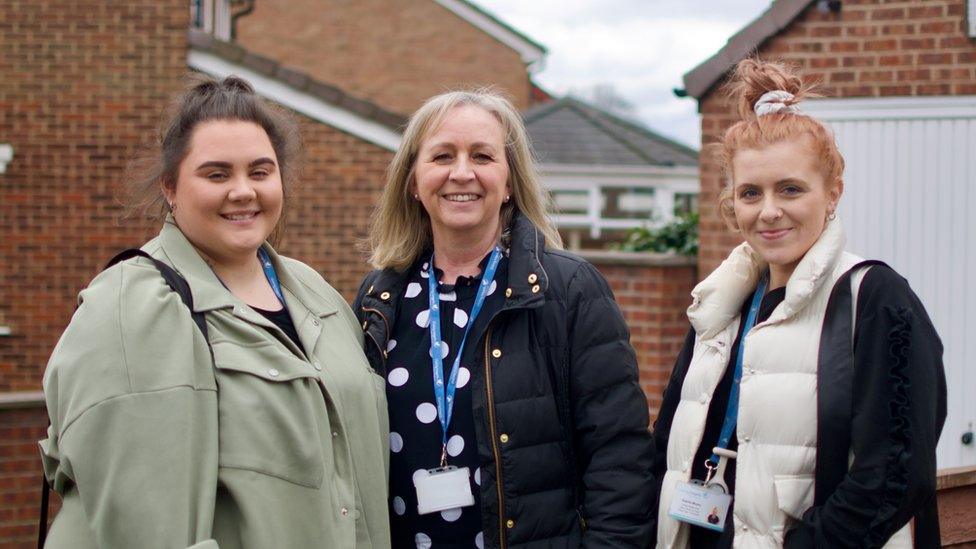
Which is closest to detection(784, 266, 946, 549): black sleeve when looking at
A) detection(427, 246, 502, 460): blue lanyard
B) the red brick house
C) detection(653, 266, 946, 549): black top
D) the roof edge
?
detection(653, 266, 946, 549): black top

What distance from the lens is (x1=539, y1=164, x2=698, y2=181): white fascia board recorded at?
2202 centimetres

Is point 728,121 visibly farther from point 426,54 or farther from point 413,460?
point 426,54

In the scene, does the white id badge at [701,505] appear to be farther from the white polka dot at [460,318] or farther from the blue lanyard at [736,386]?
the white polka dot at [460,318]

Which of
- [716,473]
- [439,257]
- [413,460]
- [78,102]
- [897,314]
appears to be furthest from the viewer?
[78,102]

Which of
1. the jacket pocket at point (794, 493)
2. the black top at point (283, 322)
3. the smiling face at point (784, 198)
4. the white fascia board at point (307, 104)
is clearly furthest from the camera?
the white fascia board at point (307, 104)

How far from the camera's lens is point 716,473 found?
2.97m

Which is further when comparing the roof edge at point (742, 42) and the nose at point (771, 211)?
the roof edge at point (742, 42)

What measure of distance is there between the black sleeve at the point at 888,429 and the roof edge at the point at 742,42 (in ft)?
16.1

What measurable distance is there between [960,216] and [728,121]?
162cm

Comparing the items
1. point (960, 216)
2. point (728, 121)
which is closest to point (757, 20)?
point (728, 121)

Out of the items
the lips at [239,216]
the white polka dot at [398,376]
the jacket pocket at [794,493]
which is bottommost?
the jacket pocket at [794,493]

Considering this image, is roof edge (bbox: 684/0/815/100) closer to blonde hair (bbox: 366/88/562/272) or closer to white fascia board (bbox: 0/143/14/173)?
blonde hair (bbox: 366/88/562/272)

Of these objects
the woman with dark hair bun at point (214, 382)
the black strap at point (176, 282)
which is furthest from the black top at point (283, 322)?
the black strap at point (176, 282)

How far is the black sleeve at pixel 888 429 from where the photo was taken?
2.62m
